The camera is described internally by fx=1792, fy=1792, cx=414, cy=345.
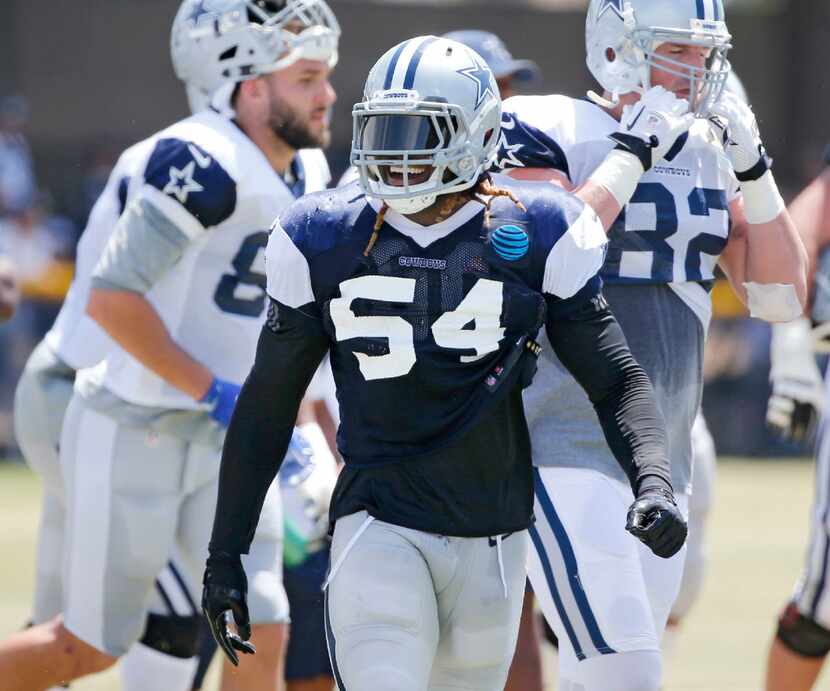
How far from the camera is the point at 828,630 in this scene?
17.6ft

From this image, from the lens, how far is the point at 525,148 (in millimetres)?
4227

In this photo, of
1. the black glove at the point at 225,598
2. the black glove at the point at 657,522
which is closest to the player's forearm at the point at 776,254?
the black glove at the point at 657,522

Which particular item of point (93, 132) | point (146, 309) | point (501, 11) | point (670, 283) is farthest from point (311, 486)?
point (501, 11)

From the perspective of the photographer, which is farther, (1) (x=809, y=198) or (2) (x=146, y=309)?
(1) (x=809, y=198)

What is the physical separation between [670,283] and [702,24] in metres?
0.62

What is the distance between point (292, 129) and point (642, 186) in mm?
1194

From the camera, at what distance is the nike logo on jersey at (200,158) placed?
4.82 m

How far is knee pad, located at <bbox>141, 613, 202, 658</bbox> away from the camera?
17.2ft

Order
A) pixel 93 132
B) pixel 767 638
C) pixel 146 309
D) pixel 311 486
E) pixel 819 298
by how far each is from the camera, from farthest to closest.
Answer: pixel 93 132, pixel 767 638, pixel 819 298, pixel 311 486, pixel 146 309

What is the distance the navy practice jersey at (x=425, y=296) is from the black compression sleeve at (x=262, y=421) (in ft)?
0.22

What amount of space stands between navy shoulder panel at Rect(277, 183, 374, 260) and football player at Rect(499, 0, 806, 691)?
615 mm

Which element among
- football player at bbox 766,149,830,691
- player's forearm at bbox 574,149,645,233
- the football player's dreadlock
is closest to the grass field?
football player at bbox 766,149,830,691

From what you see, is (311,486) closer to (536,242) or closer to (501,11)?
(536,242)

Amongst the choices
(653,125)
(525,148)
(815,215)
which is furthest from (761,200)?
(815,215)
